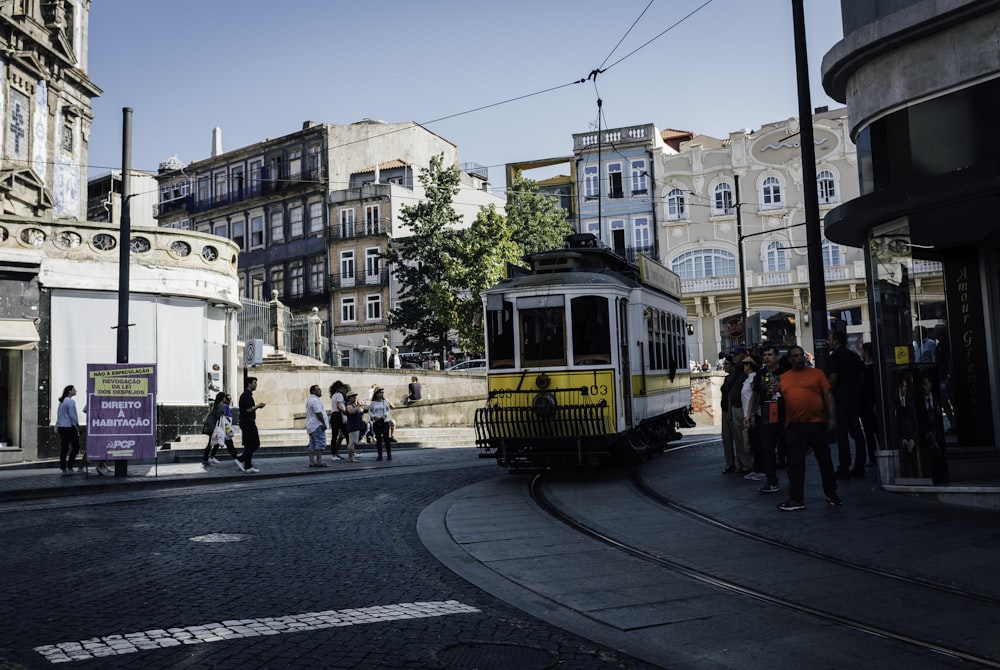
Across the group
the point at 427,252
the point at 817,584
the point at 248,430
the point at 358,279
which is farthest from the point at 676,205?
the point at 817,584

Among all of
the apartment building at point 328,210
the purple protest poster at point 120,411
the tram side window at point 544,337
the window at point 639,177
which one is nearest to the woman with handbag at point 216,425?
the purple protest poster at point 120,411

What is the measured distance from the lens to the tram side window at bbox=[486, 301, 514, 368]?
14.0m

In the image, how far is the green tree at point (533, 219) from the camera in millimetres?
45938

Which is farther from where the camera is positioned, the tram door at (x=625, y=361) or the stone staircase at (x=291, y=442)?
the stone staircase at (x=291, y=442)

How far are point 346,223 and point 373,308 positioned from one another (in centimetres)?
543

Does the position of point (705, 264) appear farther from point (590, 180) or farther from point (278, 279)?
point (278, 279)

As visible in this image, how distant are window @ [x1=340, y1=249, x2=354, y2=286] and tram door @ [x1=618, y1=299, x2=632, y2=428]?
142 feet

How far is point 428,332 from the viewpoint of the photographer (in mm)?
44844

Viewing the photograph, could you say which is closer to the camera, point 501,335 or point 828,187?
point 501,335

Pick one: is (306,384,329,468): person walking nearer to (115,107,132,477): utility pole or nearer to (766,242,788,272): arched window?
(115,107,132,477): utility pole

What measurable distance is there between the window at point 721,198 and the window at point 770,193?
5.36ft

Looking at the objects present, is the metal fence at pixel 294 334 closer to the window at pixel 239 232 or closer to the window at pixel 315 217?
the window at pixel 315 217

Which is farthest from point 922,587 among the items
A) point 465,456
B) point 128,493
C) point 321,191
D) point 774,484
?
point 321,191

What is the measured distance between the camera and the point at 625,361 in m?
14.2
